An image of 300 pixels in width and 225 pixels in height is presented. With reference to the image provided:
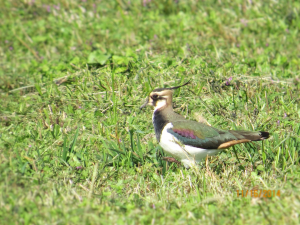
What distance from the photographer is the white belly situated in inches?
184

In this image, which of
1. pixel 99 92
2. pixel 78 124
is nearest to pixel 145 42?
pixel 99 92

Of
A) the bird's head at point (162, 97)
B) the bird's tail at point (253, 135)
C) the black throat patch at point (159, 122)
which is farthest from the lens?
the bird's head at point (162, 97)

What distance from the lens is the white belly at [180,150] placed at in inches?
184

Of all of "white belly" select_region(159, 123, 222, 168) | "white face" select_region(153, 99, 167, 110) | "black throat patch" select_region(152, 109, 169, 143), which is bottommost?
"white belly" select_region(159, 123, 222, 168)

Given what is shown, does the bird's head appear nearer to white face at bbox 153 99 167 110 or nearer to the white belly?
white face at bbox 153 99 167 110

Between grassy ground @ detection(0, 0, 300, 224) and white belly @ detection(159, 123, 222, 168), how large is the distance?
177 mm

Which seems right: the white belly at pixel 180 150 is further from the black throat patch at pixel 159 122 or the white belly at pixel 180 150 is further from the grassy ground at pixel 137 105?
the grassy ground at pixel 137 105

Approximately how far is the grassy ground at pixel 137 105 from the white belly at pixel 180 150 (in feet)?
0.58

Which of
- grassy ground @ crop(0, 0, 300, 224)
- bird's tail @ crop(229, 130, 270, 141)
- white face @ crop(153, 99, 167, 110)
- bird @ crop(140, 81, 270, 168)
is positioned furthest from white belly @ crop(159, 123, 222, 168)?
white face @ crop(153, 99, 167, 110)

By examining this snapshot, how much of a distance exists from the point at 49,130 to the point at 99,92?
40.6 inches

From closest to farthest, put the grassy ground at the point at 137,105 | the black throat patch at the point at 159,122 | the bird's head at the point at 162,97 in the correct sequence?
the grassy ground at the point at 137,105 → the black throat patch at the point at 159,122 → the bird's head at the point at 162,97

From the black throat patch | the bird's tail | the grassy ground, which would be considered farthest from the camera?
the black throat patch

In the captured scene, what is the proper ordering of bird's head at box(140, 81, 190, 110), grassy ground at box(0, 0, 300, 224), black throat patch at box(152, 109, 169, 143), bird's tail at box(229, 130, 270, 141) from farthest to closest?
1. bird's head at box(140, 81, 190, 110)
2. black throat patch at box(152, 109, 169, 143)
3. bird's tail at box(229, 130, 270, 141)
4. grassy ground at box(0, 0, 300, 224)

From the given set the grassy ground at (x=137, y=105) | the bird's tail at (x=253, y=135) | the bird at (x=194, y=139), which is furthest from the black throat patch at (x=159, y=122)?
the bird's tail at (x=253, y=135)
